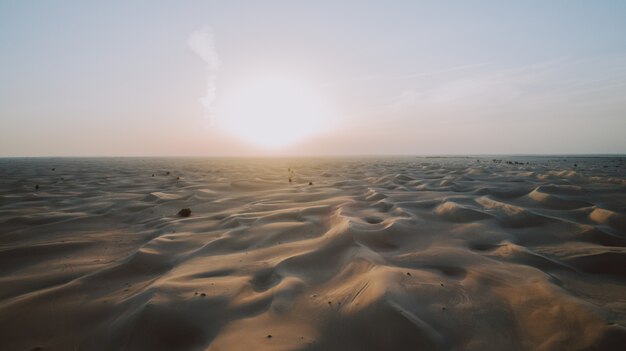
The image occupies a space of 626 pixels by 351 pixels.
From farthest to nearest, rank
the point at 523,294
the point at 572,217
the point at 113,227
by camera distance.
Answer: the point at 113,227
the point at 572,217
the point at 523,294

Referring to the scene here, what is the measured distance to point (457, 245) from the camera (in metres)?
3.05

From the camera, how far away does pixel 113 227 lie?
4.20 metres

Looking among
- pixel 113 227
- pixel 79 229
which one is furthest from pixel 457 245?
pixel 79 229

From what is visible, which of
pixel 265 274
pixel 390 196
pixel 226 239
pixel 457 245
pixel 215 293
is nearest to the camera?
pixel 215 293

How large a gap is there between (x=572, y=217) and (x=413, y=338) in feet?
12.0

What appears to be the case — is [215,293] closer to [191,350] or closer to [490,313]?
[191,350]

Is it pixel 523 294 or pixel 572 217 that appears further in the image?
pixel 572 217

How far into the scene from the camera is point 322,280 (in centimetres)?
232

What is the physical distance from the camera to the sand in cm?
162

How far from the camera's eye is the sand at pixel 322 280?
1625mm

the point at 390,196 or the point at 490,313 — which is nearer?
the point at 490,313

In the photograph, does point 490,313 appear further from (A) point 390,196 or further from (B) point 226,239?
(A) point 390,196

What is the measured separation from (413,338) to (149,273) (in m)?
2.16

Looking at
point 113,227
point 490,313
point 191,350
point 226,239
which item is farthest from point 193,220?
point 490,313
